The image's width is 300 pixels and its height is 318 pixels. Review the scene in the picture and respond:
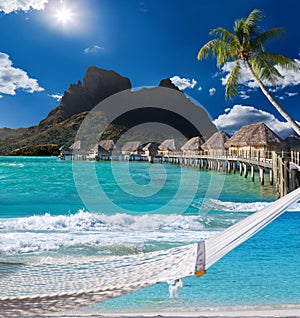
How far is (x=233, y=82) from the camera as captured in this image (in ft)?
34.9

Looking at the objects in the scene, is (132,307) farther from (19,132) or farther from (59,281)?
(19,132)

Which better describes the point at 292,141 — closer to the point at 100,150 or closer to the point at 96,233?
the point at 96,233

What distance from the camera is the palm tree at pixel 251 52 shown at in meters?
9.83

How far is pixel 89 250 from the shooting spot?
5285 mm

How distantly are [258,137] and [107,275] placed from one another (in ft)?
65.2

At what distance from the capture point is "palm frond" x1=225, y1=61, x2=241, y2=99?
407 inches

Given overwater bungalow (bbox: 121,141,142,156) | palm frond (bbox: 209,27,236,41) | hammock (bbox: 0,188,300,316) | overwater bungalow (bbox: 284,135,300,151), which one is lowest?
hammock (bbox: 0,188,300,316)

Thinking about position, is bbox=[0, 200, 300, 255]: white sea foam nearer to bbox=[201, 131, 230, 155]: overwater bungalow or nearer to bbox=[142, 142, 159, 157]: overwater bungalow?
bbox=[201, 131, 230, 155]: overwater bungalow

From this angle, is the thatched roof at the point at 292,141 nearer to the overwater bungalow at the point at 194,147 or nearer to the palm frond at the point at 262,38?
the palm frond at the point at 262,38

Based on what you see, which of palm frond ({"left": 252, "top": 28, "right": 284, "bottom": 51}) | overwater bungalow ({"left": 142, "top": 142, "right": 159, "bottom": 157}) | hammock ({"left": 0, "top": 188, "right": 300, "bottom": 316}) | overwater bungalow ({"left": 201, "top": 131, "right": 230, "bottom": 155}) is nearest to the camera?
hammock ({"left": 0, "top": 188, "right": 300, "bottom": 316})

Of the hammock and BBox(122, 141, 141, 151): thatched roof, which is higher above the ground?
BBox(122, 141, 141, 151): thatched roof

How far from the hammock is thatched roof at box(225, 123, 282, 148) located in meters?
18.9

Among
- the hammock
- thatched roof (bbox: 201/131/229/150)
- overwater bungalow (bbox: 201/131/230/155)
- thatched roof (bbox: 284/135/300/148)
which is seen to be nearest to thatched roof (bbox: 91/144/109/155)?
overwater bungalow (bbox: 201/131/230/155)

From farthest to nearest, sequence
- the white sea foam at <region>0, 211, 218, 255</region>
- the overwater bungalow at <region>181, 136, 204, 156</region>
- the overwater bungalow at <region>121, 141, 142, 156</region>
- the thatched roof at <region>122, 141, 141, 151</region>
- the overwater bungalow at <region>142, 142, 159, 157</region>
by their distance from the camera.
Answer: the thatched roof at <region>122, 141, 141, 151</region>
the overwater bungalow at <region>121, 141, 142, 156</region>
the overwater bungalow at <region>142, 142, 159, 157</region>
the overwater bungalow at <region>181, 136, 204, 156</region>
the white sea foam at <region>0, 211, 218, 255</region>
